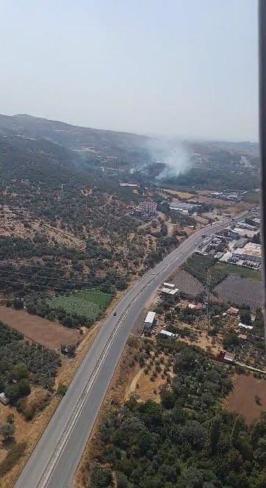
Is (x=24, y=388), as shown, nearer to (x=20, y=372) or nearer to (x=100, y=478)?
(x=20, y=372)

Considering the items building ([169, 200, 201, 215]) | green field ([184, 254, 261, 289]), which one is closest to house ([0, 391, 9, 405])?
green field ([184, 254, 261, 289])

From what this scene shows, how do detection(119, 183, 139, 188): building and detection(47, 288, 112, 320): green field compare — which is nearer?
detection(47, 288, 112, 320): green field

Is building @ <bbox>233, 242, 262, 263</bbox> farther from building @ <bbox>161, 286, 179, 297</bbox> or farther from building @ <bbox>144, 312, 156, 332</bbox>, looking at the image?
building @ <bbox>144, 312, 156, 332</bbox>

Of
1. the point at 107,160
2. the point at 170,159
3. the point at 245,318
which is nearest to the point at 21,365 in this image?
the point at 245,318

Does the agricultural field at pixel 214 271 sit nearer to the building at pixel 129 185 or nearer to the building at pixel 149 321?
the building at pixel 149 321

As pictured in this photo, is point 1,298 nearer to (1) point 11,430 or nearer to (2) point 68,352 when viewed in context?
(2) point 68,352

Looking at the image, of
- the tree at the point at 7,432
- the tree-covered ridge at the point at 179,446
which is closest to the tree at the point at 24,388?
the tree at the point at 7,432

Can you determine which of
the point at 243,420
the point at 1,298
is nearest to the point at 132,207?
the point at 1,298

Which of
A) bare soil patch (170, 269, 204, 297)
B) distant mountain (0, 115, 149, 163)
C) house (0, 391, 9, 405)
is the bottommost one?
house (0, 391, 9, 405)
